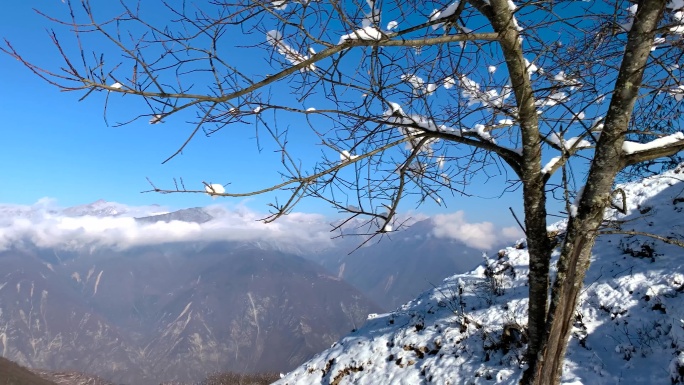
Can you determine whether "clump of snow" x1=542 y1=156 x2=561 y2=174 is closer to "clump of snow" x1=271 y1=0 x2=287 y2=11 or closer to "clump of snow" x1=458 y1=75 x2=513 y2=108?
"clump of snow" x1=458 y1=75 x2=513 y2=108

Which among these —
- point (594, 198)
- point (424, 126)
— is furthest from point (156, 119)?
point (594, 198)

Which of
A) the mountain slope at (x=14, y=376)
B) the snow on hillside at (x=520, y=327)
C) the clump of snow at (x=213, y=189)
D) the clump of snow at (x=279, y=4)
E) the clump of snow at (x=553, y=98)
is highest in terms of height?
the clump of snow at (x=279, y=4)

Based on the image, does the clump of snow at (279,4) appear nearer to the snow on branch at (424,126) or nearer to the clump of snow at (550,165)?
the snow on branch at (424,126)

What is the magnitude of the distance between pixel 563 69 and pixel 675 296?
198 inches

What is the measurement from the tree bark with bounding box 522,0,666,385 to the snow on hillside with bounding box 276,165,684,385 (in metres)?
2.04

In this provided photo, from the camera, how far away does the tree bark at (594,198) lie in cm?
265

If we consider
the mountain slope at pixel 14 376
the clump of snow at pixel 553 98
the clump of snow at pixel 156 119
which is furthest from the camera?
the mountain slope at pixel 14 376

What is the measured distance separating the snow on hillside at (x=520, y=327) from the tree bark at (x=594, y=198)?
6.68 ft

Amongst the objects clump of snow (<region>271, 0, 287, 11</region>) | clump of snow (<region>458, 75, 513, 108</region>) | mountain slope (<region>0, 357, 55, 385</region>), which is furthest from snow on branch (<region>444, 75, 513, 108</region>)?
mountain slope (<region>0, 357, 55, 385</region>)

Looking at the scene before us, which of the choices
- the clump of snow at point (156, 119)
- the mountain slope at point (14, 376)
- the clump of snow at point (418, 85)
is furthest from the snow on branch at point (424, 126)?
the mountain slope at point (14, 376)

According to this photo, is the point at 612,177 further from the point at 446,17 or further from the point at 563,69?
the point at 446,17

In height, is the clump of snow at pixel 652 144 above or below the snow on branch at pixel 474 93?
below

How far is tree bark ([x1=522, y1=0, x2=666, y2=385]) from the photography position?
104 inches

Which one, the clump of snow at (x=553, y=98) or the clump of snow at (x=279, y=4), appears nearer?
the clump of snow at (x=279, y=4)
